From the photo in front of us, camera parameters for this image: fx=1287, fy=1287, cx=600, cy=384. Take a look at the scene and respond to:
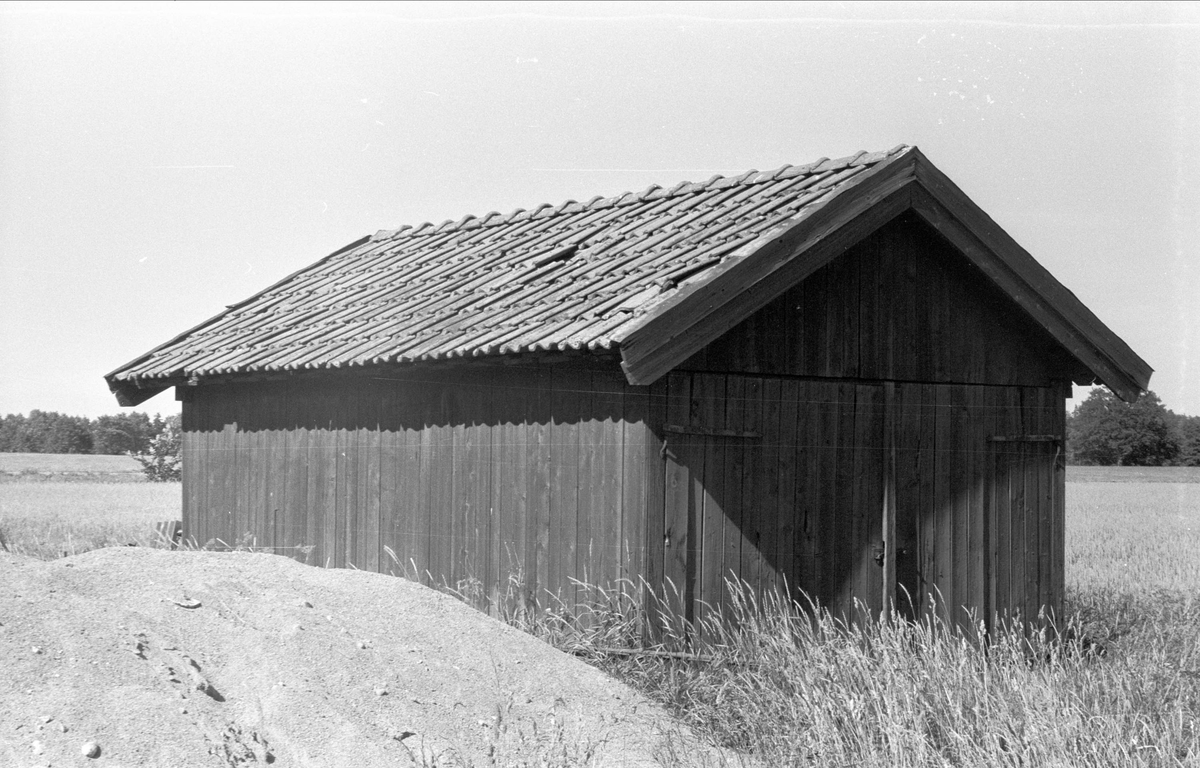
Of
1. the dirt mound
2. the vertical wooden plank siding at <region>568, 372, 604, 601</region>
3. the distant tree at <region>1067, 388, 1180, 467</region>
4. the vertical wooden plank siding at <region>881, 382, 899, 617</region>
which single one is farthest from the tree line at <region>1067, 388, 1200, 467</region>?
the dirt mound

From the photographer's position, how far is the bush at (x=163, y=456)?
37.7 meters

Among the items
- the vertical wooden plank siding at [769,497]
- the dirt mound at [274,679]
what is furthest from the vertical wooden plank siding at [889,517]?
the dirt mound at [274,679]

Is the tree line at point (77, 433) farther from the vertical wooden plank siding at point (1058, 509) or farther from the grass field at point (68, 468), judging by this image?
the vertical wooden plank siding at point (1058, 509)

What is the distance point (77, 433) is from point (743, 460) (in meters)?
37.6

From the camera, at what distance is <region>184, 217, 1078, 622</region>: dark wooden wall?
870cm

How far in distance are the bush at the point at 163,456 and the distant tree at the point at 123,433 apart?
0.52m

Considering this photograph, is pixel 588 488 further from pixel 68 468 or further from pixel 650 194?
pixel 68 468

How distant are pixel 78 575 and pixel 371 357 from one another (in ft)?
12.0

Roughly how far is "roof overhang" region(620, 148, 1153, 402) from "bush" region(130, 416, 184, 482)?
31.2m

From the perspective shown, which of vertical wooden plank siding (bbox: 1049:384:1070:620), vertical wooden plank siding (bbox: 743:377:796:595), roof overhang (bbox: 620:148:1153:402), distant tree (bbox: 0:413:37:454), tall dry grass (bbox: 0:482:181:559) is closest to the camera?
roof overhang (bbox: 620:148:1153:402)

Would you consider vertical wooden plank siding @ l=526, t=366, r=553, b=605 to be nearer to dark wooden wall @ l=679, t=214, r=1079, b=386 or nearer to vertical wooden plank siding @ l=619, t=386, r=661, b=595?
vertical wooden plank siding @ l=619, t=386, r=661, b=595

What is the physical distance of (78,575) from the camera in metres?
6.52

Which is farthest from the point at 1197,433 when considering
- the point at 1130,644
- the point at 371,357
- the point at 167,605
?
the point at 167,605

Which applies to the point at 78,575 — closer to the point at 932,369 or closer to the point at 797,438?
the point at 797,438
